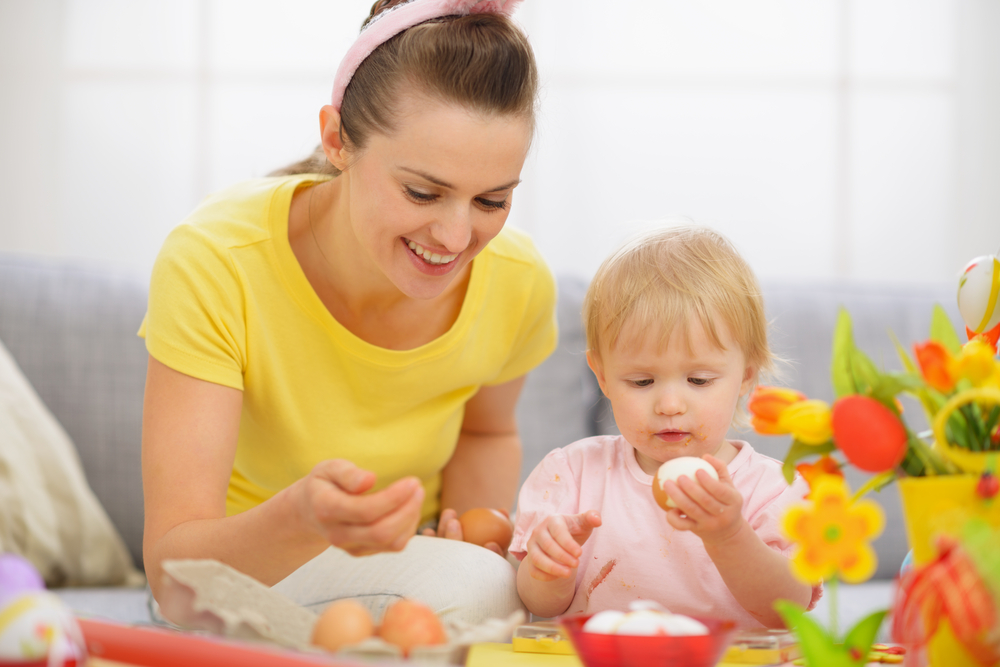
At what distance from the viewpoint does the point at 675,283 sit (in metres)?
1.03

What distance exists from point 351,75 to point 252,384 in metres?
0.44

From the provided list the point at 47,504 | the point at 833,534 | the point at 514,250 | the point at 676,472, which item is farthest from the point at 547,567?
the point at 47,504

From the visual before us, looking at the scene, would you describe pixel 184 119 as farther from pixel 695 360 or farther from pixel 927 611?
pixel 927 611

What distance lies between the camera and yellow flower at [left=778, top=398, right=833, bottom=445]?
583mm

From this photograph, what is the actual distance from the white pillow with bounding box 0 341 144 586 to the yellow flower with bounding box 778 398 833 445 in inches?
57.1

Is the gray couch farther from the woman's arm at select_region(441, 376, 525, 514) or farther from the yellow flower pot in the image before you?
the yellow flower pot

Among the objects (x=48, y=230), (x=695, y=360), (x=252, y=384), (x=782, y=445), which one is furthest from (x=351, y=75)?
(x=48, y=230)

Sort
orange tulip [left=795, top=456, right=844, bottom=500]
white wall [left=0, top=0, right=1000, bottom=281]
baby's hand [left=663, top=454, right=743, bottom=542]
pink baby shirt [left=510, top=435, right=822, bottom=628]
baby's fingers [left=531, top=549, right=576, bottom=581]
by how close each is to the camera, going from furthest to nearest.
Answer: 1. white wall [left=0, top=0, right=1000, bottom=281]
2. pink baby shirt [left=510, top=435, right=822, bottom=628]
3. baby's fingers [left=531, top=549, right=576, bottom=581]
4. baby's hand [left=663, top=454, right=743, bottom=542]
5. orange tulip [left=795, top=456, right=844, bottom=500]

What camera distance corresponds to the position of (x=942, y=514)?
57 centimetres

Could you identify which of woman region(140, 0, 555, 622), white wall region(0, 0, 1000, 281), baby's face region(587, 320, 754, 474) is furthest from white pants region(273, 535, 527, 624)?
white wall region(0, 0, 1000, 281)

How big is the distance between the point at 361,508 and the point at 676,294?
523 millimetres

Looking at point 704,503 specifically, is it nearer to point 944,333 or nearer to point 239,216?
point 944,333

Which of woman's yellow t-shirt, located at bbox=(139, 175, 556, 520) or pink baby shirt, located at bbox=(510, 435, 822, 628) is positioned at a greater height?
woman's yellow t-shirt, located at bbox=(139, 175, 556, 520)

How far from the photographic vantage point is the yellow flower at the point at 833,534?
53cm
